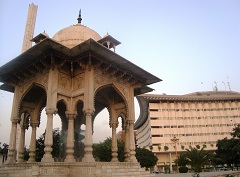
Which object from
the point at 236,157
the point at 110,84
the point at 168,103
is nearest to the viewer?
the point at 110,84

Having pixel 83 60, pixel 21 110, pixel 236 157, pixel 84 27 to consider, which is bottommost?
pixel 236 157

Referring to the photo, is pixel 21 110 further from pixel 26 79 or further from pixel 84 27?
pixel 84 27

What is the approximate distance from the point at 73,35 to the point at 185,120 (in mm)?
72994

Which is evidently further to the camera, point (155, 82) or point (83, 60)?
point (155, 82)

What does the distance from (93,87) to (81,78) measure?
1.39 metres

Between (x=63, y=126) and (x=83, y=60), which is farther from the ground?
(x=83, y=60)

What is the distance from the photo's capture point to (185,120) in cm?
8475

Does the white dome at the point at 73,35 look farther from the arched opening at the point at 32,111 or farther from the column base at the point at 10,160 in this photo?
the column base at the point at 10,160

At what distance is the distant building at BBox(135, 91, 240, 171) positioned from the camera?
81688mm

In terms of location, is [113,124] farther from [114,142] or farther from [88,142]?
[88,142]

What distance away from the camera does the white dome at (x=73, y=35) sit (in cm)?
1880

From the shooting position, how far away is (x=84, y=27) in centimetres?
2030

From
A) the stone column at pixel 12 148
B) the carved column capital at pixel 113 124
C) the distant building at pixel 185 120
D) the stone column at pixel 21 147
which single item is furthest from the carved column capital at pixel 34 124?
the distant building at pixel 185 120

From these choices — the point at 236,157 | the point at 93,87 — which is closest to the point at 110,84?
the point at 93,87
